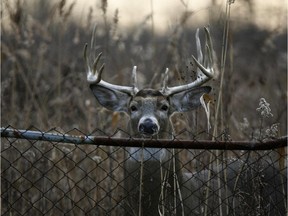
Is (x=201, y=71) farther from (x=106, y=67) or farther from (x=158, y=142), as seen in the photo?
(x=106, y=67)

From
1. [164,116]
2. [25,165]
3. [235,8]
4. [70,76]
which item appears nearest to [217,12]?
[235,8]

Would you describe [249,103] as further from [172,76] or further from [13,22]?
[13,22]

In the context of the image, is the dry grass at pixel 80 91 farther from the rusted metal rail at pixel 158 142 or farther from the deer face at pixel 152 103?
the rusted metal rail at pixel 158 142

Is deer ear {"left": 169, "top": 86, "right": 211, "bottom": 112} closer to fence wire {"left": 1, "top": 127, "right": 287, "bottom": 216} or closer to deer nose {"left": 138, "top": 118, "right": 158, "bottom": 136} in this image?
fence wire {"left": 1, "top": 127, "right": 287, "bottom": 216}

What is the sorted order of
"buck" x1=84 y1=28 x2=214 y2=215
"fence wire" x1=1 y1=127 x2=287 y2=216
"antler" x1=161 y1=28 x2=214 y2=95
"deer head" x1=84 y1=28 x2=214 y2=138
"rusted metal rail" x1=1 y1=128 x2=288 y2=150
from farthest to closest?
"deer head" x1=84 y1=28 x2=214 y2=138 < "antler" x1=161 y1=28 x2=214 y2=95 < "buck" x1=84 y1=28 x2=214 y2=215 < "fence wire" x1=1 y1=127 x2=287 y2=216 < "rusted metal rail" x1=1 y1=128 x2=288 y2=150

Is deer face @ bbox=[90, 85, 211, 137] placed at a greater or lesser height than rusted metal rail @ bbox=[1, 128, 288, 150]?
greater

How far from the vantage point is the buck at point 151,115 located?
5684 mm

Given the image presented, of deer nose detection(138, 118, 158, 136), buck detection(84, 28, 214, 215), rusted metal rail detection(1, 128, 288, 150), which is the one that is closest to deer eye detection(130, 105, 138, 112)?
buck detection(84, 28, 214, 215)

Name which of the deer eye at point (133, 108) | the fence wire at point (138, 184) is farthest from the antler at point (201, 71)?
the fence wire at point (138, 184)

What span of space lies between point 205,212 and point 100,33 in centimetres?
872

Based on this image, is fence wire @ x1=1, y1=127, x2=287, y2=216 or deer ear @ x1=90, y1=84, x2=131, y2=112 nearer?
fence wire @ x1=1, y1=127, x2=287, y2=216

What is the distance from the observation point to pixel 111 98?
696 centimetres

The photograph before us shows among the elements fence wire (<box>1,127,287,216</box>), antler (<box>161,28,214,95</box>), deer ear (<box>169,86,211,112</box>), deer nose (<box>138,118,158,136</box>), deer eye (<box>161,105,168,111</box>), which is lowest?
fence wire (<box>1,127,287,216</box>)

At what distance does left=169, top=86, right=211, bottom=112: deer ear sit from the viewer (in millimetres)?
6664
